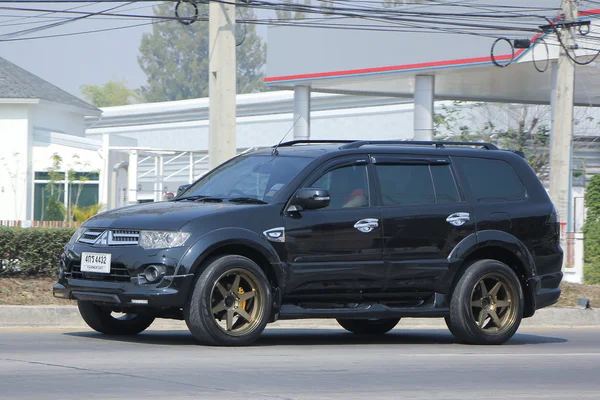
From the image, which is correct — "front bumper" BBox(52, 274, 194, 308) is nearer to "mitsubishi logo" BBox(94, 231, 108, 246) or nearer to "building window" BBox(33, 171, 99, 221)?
"mitsubishi logo" BBox(94, 231, 108, 246)

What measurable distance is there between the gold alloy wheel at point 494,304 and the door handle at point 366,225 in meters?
1.36

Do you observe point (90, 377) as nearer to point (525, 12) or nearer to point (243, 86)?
point (525, 12)

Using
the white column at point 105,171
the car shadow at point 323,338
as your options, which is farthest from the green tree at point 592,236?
the white column at point 105,171

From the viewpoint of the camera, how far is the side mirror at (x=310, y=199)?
32.8 ft

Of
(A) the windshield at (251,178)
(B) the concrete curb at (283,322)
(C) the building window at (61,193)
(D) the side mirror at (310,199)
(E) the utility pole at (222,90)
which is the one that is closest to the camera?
(D) the side mirror at (310,199)

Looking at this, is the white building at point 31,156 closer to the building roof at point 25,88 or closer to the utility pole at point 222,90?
the building roof at point 25,88

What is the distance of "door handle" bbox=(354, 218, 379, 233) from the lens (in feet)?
34.2

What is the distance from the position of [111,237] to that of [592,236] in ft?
54.9

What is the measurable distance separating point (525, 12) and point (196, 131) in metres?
30.3

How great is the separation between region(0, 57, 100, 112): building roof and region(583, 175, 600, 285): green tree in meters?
18.5

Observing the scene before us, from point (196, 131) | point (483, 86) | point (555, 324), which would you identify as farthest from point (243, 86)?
point (555, 324)

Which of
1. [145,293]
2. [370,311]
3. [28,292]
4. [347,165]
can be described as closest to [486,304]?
[370,311]

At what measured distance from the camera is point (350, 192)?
34.8 feet

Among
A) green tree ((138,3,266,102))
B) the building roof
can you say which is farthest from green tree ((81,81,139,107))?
the building roof
